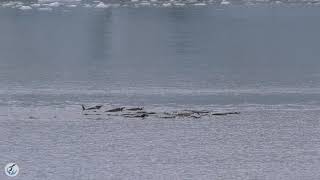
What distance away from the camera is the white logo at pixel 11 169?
Result: 613 centimetres

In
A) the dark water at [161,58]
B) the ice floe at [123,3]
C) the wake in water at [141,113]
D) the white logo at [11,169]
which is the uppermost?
the ice floe at [123,3]

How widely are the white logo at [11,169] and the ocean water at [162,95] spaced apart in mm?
88

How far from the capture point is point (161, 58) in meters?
13.2

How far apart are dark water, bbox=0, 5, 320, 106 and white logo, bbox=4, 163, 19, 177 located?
3.04 metres

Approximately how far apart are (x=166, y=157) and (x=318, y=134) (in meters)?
1.74

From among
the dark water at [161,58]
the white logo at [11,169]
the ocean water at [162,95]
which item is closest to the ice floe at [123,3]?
the dark water at [161,58]

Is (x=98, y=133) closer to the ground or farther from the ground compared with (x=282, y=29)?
closer to the ground

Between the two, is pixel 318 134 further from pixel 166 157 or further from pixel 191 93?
→ pixel 191 93

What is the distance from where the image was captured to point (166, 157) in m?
6.62

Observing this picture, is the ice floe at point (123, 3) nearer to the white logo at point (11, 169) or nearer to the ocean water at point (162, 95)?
the ocean water at point (162, 95)

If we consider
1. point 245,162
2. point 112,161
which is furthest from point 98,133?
point 245,162

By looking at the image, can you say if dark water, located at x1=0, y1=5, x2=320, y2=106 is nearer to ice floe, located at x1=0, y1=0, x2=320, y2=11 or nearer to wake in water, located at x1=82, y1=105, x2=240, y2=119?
wake in water, located at x1=82, y1=105, x2=240, y2=119

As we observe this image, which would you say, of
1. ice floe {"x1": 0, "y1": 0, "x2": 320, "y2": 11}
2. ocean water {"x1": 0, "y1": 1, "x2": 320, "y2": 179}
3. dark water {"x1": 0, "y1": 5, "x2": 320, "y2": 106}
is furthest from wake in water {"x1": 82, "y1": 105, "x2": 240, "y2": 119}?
ice floe {"x1": 0, "y1": 0, "x2": 320, "y2": 11}

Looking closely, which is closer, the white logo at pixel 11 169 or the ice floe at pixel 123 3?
the white logo at pixel 11 169
